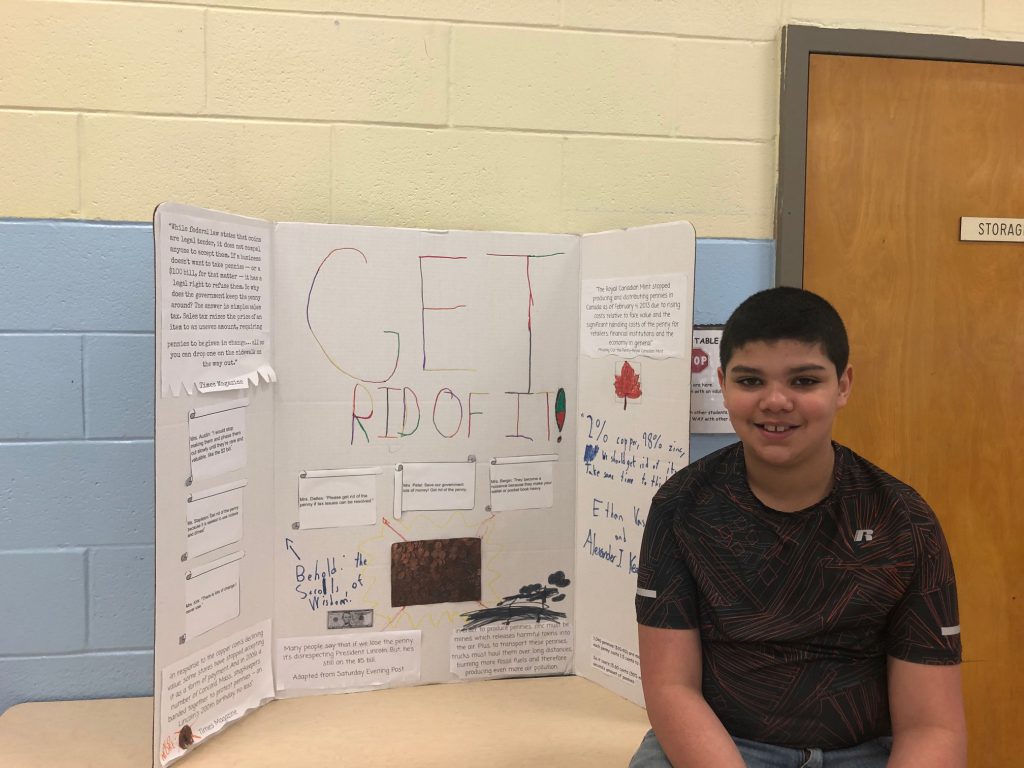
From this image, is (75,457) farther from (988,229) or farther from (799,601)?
(988,229)

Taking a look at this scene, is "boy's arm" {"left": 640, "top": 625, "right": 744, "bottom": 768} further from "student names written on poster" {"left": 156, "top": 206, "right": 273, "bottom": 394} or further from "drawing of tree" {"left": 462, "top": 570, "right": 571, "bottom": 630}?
"student names written on poster" {"left": 156, "top": 206, "right": 273, "bottom": 394}

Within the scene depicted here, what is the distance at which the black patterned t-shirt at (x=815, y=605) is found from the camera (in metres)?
1.07

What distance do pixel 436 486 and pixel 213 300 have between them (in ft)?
1.83

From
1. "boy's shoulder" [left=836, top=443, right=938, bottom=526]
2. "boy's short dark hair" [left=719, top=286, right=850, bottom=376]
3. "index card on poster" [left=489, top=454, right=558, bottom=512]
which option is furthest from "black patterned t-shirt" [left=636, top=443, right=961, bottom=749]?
"index card on poster" [left=489, top=454, right=558, bottom=512]

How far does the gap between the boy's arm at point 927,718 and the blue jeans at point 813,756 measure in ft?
0.15

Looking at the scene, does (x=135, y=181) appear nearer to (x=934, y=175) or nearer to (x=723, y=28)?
(x=723, y=28)

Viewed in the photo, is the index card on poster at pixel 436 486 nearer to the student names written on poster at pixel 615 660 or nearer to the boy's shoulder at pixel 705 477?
the student names written on poster at pixel 615 660

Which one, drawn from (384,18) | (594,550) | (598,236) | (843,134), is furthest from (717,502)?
(384,18)

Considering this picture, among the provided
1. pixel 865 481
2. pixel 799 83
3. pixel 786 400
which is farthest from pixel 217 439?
pixel 799 83

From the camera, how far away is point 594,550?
1587mm

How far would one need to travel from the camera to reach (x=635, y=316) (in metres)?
1.49

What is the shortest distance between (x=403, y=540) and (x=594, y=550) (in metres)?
0.39

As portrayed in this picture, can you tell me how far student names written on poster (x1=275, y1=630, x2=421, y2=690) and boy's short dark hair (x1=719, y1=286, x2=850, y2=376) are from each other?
0.90m

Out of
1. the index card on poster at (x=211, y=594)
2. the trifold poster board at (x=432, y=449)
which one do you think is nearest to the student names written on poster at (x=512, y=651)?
the trifold poster board at (x=432, y=449)
